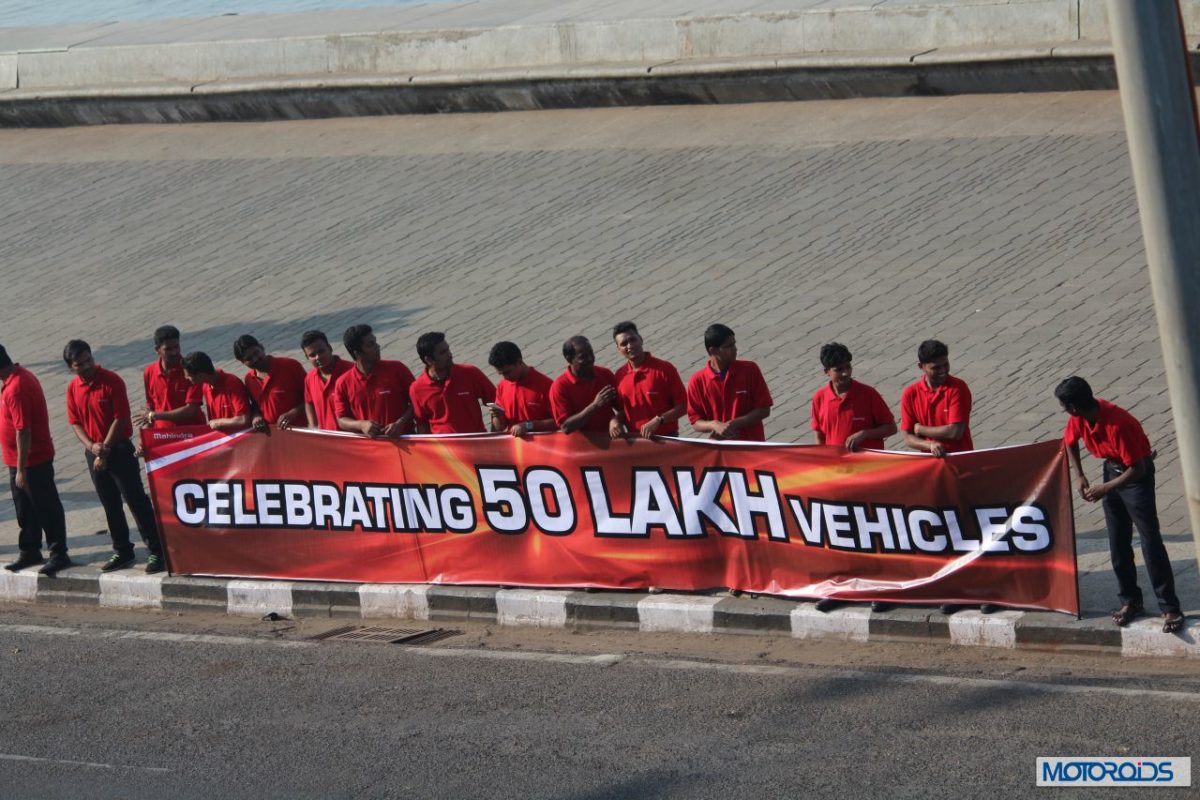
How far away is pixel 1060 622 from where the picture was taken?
349 inches

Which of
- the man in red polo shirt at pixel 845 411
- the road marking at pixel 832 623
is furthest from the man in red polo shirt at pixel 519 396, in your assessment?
the road marking at pixel 832 623

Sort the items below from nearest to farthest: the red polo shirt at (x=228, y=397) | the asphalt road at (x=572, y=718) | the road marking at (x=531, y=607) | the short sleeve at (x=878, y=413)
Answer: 1. the asphalt road at (x=572, y=718)
2. the short sleeve at (x=878, y=413)
3. the road marking at (x=531, y=607)
4. the red polo shirt at (x=228, y=397)

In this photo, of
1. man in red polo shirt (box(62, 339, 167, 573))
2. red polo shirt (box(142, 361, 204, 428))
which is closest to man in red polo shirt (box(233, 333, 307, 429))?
red polo shirt (box(142, 361, 204, 428))

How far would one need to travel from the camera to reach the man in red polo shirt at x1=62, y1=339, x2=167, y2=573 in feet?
38.9

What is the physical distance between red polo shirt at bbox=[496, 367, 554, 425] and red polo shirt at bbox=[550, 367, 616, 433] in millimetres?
267

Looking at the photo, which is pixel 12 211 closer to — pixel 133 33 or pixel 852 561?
pixel 133 33

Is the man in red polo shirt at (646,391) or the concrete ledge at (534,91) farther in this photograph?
the concrete ledge at (534,91)

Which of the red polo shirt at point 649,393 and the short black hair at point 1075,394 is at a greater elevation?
the red polo shirt at point 649,393

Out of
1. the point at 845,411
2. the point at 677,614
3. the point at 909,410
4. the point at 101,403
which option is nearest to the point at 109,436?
the point at 101,403

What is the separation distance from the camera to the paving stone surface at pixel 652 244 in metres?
14.3

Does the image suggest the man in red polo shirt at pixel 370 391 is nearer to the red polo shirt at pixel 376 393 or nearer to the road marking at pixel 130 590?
the red polo shirt at pixel 376 393

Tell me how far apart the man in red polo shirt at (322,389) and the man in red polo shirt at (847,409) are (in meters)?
3.60

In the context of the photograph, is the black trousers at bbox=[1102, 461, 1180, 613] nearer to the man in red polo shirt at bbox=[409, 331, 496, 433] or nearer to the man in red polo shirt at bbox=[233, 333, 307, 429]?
the man in red polo shirt at bbox=[409, 331, 496, 433]

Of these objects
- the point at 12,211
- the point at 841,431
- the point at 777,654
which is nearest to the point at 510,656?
the point at 777,654
